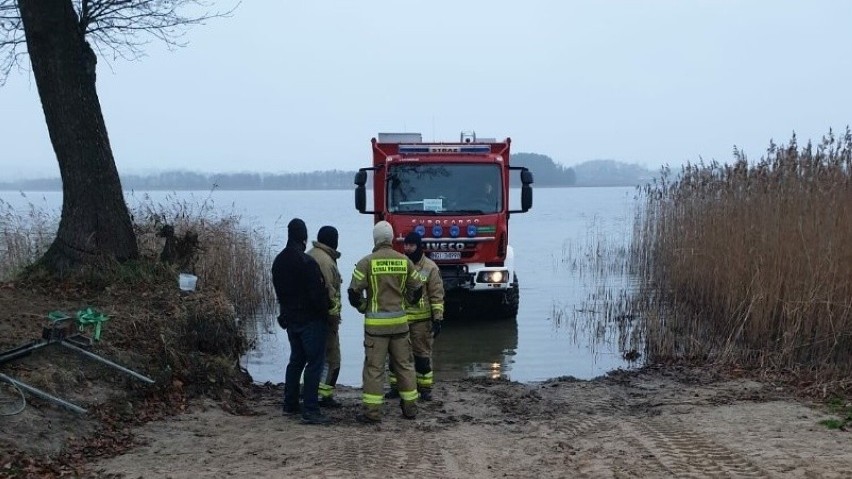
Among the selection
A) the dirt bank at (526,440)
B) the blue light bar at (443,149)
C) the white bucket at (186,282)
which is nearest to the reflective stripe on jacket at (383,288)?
the dirt bank at (526,440)

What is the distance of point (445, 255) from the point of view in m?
12.1

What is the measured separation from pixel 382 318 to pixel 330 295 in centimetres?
59

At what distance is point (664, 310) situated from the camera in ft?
42.5

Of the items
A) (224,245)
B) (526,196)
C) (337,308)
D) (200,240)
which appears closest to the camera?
(337,308)

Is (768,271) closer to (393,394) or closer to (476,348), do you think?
(476,348)

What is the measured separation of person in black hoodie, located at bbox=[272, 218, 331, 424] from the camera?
7133mm

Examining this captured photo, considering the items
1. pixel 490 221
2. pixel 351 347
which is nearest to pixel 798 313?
pixel 490 221

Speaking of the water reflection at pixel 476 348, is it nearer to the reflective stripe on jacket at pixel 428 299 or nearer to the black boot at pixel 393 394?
the black boot at pixel 393 394

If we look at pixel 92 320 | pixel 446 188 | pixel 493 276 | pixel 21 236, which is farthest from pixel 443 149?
pixel 21 236

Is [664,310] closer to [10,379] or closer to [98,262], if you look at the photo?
[98,262]

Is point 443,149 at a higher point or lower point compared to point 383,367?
higher

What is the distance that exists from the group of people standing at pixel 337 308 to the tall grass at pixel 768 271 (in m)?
4.41

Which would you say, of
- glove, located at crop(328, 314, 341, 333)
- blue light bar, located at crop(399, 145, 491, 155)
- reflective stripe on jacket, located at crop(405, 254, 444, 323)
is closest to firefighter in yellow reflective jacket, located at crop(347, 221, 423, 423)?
glove, located at crop(328, 314, 341, 333)

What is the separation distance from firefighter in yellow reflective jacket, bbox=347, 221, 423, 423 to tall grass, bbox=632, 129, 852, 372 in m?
4.36
